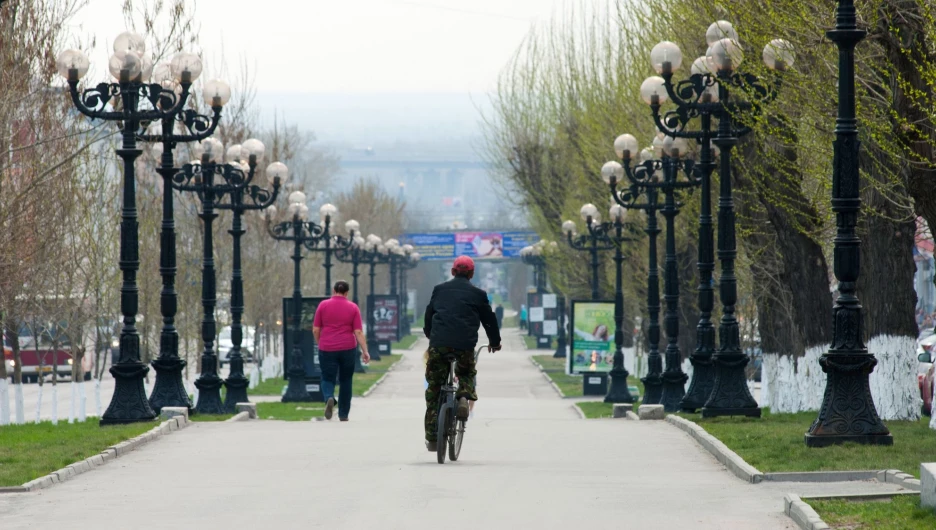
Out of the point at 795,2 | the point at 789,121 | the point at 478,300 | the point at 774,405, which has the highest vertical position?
the point at 795,2

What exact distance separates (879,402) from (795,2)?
219 inches

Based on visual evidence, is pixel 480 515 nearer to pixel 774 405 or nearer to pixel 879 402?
pixel 879 402

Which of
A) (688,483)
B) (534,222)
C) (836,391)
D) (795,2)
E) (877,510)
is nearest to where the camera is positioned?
(877,510)

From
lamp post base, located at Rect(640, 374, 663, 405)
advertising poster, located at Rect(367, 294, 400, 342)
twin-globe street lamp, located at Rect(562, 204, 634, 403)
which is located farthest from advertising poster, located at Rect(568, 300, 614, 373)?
advertising poster, located at Rect(367, 294, 400, 342)

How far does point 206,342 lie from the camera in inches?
1004

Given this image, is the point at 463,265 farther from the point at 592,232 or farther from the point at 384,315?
the point at 384,315

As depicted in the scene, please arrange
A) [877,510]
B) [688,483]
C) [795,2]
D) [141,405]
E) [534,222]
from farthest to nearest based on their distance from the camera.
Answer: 1. [534,222]
2. [141,405]
3. [795,2]
4. [688,483]
5. [877,510]

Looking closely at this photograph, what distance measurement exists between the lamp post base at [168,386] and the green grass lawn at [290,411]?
5445 mm

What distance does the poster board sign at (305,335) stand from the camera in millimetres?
35281

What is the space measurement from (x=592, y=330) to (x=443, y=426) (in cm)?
2562

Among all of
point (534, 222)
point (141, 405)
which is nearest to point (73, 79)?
point (141, 405)

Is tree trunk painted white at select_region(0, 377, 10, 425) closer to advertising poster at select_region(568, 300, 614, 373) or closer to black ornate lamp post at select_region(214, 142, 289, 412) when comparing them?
black ornate lamp post at select_region(214, 142, 289, 412)

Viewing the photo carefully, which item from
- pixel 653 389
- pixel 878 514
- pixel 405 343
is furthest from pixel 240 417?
pixel 405 343

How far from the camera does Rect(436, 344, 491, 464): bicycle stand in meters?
13.4
